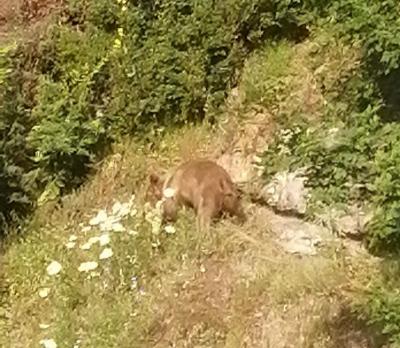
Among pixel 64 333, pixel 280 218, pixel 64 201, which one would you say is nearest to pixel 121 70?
pixel 64 201

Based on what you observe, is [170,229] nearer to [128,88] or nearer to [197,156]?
[197,156]

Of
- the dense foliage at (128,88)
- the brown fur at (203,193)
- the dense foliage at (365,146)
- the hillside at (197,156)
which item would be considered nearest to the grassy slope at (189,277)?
the hillside at (197,156)

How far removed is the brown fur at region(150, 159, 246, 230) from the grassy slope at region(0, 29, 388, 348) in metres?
0.11

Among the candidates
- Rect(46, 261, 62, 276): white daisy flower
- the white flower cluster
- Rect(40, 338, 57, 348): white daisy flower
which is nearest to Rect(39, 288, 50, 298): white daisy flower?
the white flower cluster

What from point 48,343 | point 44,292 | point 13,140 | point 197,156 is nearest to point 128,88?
point 197,156

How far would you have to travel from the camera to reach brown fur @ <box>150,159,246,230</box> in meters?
8.56

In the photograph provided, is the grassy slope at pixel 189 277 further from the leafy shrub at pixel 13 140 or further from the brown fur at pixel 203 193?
the leafy shrub at pixel 13 140

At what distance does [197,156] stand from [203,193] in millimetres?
983

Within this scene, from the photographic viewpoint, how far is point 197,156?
374 inches

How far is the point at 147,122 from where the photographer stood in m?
9.89

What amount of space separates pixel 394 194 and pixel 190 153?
2711mm

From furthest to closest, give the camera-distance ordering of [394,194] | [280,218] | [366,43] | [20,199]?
[20,199], [280,218], [366,43], [394,194]

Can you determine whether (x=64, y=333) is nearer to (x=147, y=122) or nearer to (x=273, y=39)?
(x=147, y=122)

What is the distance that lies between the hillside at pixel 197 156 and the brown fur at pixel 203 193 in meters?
0.10
